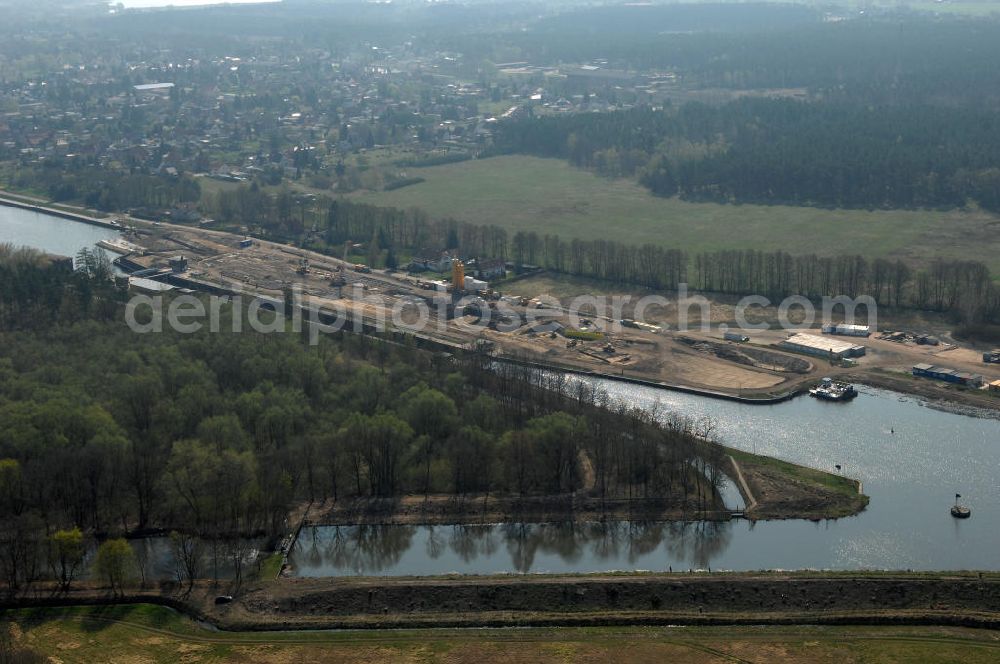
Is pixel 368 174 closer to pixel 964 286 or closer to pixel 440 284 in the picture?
pixel 440 284

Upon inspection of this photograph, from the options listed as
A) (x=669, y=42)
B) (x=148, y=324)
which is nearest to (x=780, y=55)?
(x=669, y=42)

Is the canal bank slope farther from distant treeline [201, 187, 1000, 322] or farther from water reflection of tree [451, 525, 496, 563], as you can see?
distant treeline [201, 187, 1000, 322]

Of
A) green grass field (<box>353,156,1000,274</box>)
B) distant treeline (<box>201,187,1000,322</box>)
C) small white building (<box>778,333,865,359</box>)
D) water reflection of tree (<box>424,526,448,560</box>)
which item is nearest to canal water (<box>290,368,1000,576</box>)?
water reflection of tree (<box>424,526,448,560</box>)

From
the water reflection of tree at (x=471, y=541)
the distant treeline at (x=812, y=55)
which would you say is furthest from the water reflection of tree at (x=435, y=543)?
the distant treeline at (x=812, y=55)

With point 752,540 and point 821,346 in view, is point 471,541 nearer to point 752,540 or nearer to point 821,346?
point 752,540

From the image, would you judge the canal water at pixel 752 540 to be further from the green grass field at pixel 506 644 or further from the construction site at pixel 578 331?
the construction site at pixel 578 331

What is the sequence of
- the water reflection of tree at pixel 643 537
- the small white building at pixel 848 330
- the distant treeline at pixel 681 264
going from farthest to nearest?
the distant treeline at pixel 681 264, the small white building at pixel 848 330, the water reflection of tree at pixel 643 537
